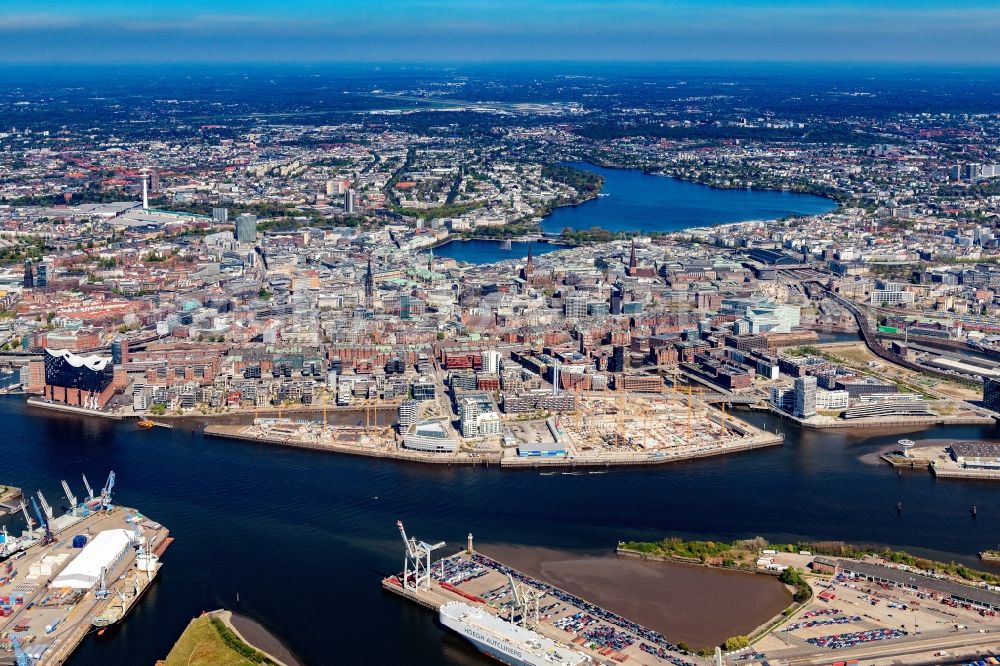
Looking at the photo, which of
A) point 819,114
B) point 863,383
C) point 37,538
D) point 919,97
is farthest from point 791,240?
point 919,97

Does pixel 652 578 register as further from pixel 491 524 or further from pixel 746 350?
pixel 746 350

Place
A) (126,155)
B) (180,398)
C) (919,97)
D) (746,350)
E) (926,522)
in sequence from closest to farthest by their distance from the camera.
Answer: (926,522) < (180,398) < (746,350) < (126,155) < (919,97)

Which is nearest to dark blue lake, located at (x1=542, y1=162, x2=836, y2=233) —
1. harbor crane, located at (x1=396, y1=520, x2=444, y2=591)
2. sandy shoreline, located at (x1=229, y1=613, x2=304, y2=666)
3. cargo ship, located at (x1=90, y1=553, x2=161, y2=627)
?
harbor crane, located at (x1=396, y1=520, x2=444, y2=591)

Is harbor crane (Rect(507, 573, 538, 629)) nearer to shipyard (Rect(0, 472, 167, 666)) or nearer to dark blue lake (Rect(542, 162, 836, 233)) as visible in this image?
shipyard (Rect(0, 472, 167, 666))

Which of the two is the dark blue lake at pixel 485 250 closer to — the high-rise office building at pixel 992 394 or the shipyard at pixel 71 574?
the high-rise office building at pixel 992 394

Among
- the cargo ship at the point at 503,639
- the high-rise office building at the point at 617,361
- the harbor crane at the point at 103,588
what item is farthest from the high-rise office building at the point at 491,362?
the harbor crane at the point at 103,588
